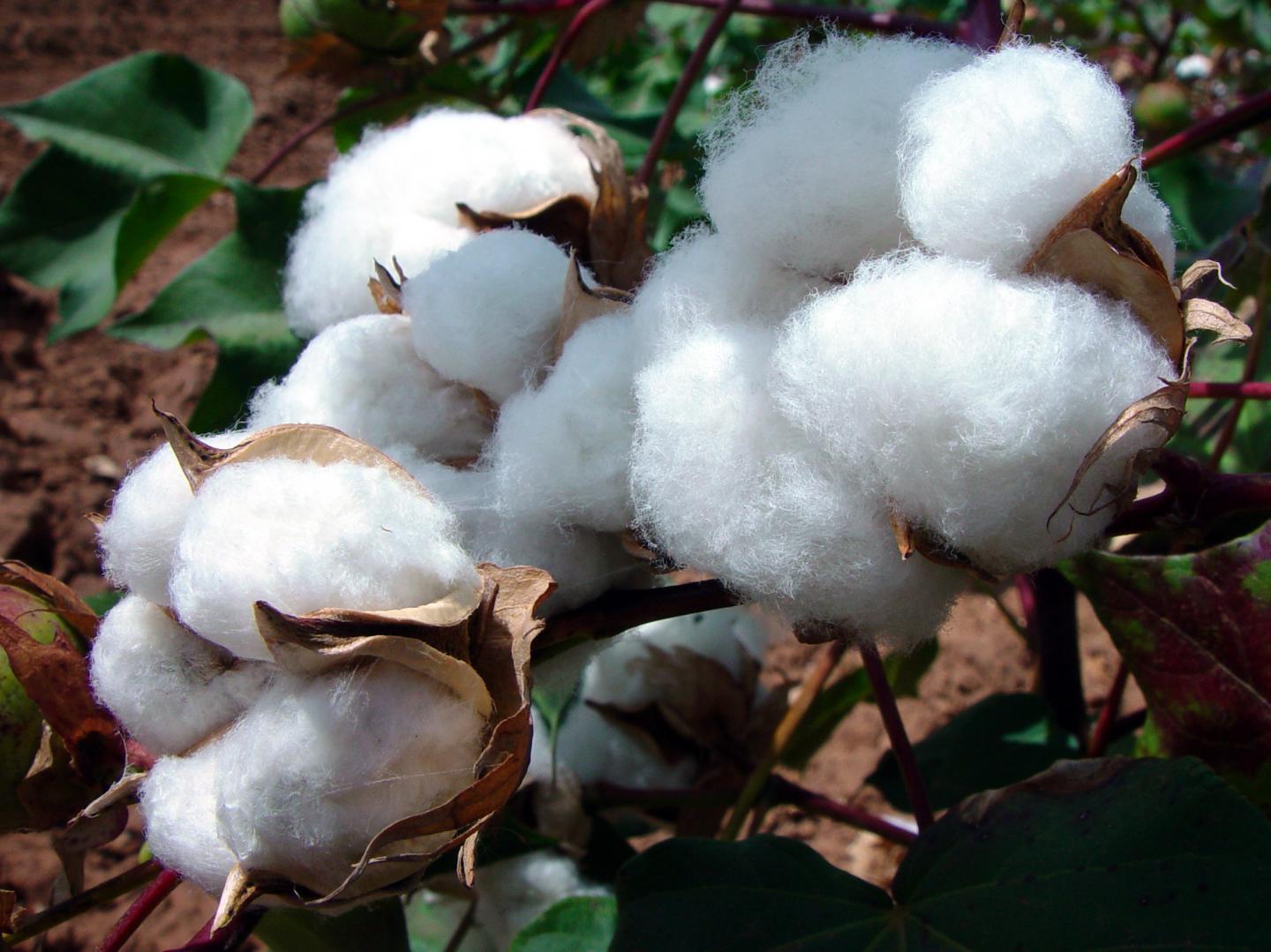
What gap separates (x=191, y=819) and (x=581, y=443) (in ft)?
0.93

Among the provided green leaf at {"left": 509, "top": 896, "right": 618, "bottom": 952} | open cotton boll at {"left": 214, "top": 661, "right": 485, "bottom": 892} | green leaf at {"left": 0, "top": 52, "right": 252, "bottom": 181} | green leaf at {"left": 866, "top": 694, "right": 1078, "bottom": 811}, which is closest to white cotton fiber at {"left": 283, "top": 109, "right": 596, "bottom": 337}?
open cotton boll at {"left": 214, "top": 661, "right": 485, "bottom": 892}

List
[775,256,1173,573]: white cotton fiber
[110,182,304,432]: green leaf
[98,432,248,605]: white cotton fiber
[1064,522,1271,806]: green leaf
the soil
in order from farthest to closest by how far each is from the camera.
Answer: the soil → [110,182,304,432]: green leaf → [1064,522,1271,806]: green leaf → [98,432,248,605]: white cotton fiber → [775,256,1173,573]: white cotton fiber

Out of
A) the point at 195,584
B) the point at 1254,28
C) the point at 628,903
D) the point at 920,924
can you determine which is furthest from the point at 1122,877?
the point at 1254,28

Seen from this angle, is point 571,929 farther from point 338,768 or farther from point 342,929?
point 338,768

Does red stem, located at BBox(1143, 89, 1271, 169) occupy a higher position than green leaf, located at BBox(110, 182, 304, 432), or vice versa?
red stem, located at BBox(1143, 89, 1271, 169)

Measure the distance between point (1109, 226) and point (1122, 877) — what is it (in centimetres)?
38

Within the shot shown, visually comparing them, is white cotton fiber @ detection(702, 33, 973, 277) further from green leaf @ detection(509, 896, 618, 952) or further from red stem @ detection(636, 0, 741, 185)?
green leaf @ detection(509, 896, 618, 952)

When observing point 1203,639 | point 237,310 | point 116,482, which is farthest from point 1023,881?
point 116,482

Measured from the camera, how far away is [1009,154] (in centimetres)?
49

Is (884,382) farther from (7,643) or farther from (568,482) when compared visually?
(7,643)

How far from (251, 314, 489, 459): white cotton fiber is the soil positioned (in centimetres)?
66

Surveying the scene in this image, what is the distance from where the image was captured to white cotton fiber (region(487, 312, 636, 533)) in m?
0.61

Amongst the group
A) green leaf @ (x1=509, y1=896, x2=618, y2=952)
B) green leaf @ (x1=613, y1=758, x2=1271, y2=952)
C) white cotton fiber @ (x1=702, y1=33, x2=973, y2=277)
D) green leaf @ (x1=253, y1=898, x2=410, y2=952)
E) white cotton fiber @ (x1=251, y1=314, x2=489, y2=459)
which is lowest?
green leaf @ (x1=509, y1=896, x2=618, y2=952)

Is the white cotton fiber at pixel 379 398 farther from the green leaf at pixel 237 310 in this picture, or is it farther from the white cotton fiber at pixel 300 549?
the green leaf at pixel 237 310
